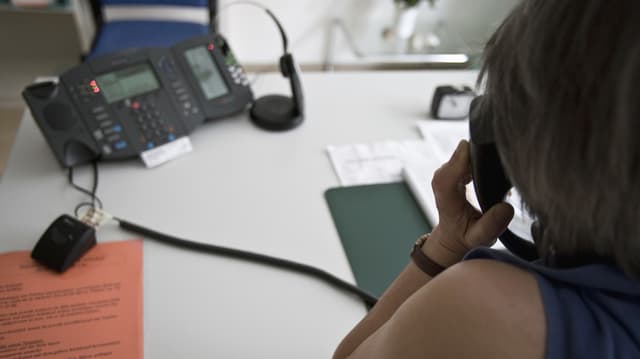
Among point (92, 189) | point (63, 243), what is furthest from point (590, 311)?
point (92, 189)

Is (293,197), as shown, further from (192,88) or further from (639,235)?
(639,235)

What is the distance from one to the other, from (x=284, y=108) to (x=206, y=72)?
20cm

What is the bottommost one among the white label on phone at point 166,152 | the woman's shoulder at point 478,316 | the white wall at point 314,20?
the white wall at point 314,20

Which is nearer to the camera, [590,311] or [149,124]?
[590,311]

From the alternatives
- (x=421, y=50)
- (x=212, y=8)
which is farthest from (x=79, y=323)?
(x=421, y=50)

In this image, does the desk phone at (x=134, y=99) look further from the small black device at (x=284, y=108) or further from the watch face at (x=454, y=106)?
the watch face at (x=454, y=106)

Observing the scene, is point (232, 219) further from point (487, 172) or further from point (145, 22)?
point (145, 22)

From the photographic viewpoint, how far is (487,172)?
60cm

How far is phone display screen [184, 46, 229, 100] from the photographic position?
1.04 m

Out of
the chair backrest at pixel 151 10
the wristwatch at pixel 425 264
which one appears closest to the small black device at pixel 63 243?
the wristwatch at pixel 425 264

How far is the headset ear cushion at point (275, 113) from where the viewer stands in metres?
1.09

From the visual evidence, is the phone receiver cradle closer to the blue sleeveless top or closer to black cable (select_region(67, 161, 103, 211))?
black cable (select_region(67, 161, 103, 211))

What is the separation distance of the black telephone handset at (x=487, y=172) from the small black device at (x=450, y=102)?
584 millimetres

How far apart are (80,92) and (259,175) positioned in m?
0.37
